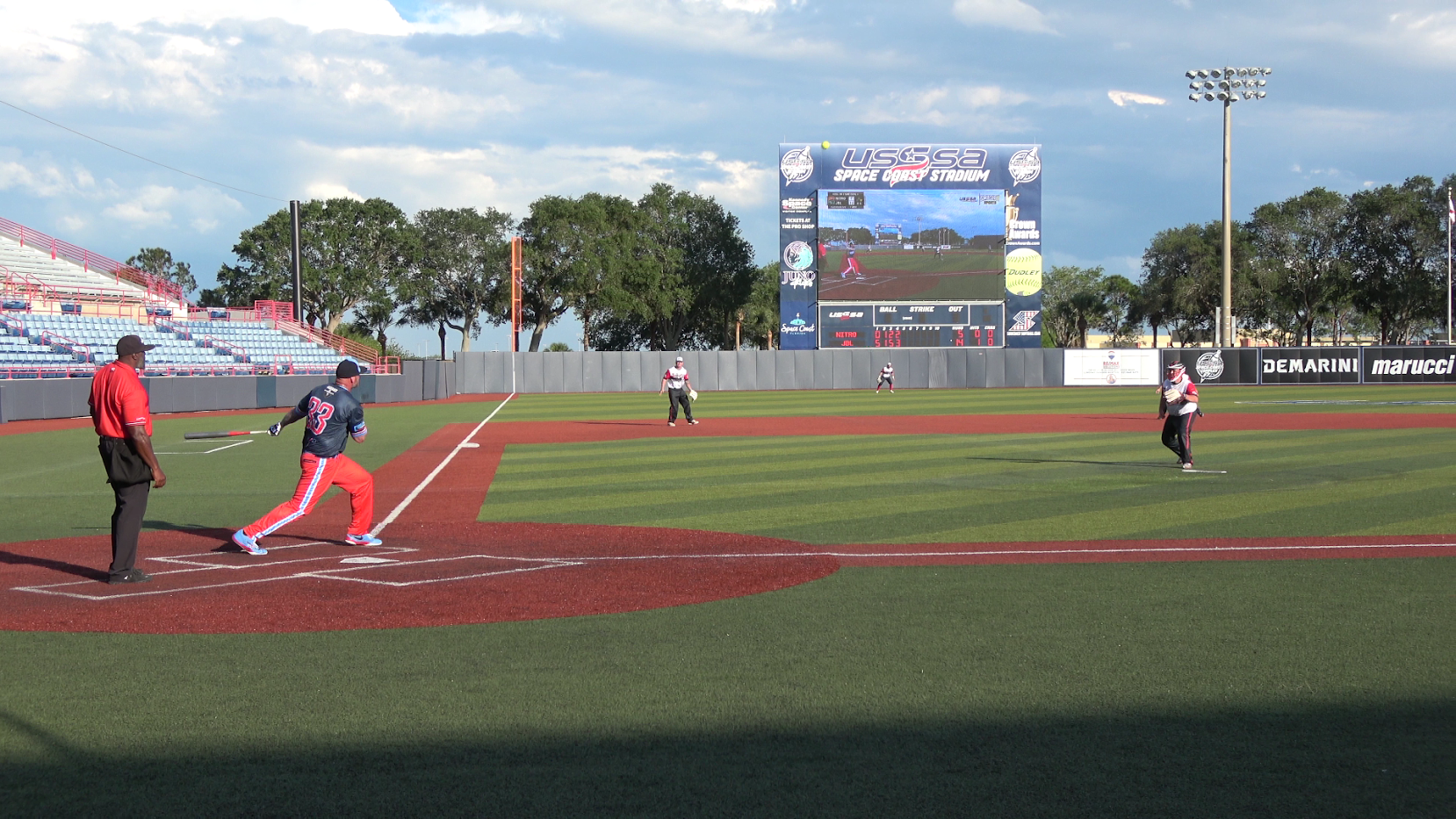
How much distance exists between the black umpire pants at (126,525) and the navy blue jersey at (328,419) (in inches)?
65.4

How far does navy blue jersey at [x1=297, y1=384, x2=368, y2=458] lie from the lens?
10312 millimetres

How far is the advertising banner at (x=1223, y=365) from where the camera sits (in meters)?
57.6

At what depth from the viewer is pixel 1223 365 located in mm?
57625

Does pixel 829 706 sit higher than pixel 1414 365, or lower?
lower

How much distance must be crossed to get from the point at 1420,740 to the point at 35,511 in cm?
1423

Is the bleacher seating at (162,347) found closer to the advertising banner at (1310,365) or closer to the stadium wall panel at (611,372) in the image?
the stadium wall panel at (611,372)

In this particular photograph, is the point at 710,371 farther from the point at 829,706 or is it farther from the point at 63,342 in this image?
the point at 829,706

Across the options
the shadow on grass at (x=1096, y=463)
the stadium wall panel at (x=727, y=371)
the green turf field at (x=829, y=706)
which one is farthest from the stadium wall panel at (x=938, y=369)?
the green turf field at (x=829, y=706)

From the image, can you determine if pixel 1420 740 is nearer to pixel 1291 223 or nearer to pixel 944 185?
pixel 944 185

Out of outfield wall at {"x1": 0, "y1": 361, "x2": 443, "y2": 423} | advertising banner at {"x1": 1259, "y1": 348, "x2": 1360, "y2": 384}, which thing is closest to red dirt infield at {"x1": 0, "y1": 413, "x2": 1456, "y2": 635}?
outfield wall at {"x1": 0, "y1": 361, "x2": 443, "y2": 423}

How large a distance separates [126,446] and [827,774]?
6566mm

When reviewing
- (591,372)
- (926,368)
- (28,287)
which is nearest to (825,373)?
(926,368)

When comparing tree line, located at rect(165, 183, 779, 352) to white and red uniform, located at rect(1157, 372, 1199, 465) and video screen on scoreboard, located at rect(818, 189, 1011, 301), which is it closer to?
video screen on scoreboard, located at rect(818, 189, 1011, 301)

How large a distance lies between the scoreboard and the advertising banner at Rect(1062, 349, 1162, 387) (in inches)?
303
